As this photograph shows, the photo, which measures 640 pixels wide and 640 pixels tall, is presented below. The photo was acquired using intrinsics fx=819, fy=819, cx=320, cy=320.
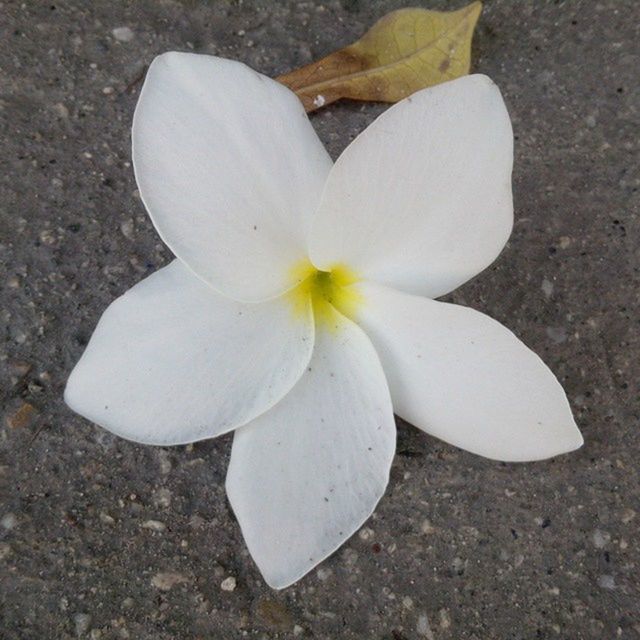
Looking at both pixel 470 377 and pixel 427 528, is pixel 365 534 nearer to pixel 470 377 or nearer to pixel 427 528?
pixel 427 528

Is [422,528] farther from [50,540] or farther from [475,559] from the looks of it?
[50,540]

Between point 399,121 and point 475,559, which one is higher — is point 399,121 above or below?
above

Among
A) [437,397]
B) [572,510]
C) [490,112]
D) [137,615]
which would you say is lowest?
[572,510]

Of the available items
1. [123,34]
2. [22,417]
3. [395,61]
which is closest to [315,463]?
[22,417]

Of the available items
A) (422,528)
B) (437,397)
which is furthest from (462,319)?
(422,528)

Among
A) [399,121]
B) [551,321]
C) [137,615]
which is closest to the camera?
[399,121]

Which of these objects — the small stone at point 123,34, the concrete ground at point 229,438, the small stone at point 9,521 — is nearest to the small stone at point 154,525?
the concrete ground at point 229,438
